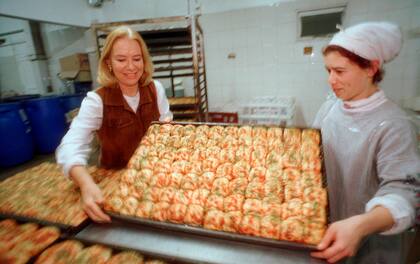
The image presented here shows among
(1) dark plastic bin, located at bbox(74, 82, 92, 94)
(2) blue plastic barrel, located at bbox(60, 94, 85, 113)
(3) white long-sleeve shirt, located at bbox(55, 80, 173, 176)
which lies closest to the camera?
(3) white long-sleeve shirt, located at bbox(55, 80, 173, 176)

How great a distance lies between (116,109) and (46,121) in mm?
4321

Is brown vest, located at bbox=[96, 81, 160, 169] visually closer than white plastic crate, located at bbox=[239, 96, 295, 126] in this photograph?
Yes

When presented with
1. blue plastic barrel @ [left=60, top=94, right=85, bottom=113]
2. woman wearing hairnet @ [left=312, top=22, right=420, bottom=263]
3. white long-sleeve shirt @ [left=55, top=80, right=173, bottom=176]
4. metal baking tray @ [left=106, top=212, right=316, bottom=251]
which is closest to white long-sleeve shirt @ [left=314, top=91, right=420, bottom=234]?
woman wearing hairnet @ [left=312, top=22, right=420, bottom=263]

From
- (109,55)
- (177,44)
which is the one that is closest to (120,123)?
(109,55)

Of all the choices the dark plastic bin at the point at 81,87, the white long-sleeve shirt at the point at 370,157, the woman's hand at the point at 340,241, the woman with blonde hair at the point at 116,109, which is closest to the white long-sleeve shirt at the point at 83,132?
the woman with blonde hair at the point at 116,109

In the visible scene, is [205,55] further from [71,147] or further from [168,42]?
[71,147]

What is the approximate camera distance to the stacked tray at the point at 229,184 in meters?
1.04

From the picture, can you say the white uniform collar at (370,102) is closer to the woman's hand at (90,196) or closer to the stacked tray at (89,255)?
the stacked tray at (89,255)

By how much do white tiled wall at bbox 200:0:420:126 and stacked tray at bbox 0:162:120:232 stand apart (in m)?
3.47

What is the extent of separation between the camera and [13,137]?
15.5 feet

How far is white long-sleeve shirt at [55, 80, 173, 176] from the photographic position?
1.45 metres

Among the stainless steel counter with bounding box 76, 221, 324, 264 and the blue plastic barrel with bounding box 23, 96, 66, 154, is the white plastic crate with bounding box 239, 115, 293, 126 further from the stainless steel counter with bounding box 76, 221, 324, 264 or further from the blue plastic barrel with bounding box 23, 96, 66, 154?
the blue plastic barrel with bounding box 23, 96, 66, 154

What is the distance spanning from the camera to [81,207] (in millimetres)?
1315

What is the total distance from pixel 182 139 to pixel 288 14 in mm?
3875
